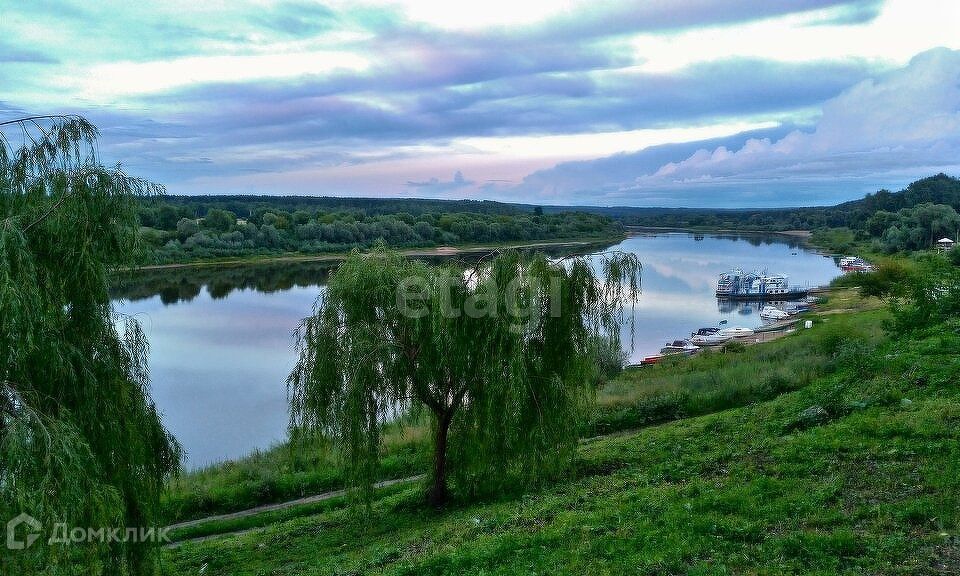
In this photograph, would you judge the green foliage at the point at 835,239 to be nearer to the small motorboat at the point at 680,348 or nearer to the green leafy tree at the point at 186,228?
the small motorboat at the point at 680,348

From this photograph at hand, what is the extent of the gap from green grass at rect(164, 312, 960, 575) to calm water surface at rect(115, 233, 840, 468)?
421 centimetres

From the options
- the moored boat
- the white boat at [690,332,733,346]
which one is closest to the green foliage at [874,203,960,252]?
the moored boat

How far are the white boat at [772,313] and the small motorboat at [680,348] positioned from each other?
1654cm

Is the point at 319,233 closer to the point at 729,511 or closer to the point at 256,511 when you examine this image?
the point at 256,511

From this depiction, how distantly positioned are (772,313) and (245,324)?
42242 mm

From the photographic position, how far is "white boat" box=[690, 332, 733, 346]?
125ft

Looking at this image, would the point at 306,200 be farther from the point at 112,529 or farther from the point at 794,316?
the point at 112,529

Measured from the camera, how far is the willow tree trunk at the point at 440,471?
11.7 m

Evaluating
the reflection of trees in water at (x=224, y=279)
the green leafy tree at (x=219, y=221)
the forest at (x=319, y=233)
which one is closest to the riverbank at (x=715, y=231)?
the forest at (x=319, y=233)

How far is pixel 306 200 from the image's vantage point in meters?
167

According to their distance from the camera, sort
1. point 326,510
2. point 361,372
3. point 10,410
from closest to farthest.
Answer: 1. point 10,410
2. point 361,372
3. point 326,510

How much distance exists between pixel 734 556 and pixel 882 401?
19.7 feet

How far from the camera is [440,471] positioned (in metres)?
11.8

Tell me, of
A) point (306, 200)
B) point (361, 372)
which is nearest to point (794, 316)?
point (361, 372)
